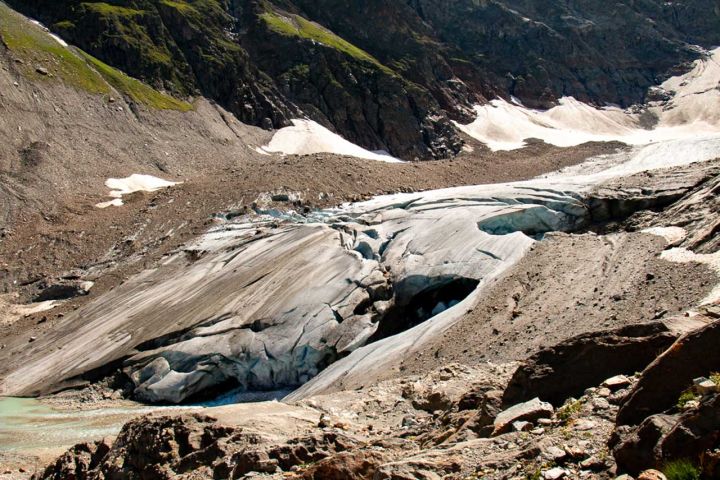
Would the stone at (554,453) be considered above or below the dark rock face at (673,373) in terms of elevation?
below

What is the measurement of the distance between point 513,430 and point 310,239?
98.0ft

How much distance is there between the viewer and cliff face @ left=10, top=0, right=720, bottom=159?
105 meters

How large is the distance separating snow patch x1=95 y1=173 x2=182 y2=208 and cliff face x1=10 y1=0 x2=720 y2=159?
33.7 metres

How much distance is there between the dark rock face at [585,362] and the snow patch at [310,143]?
83334 mm

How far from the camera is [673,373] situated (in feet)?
30.3

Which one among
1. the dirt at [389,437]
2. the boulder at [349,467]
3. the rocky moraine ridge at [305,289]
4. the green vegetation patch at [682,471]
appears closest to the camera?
the green vegetation patch at [682,471]

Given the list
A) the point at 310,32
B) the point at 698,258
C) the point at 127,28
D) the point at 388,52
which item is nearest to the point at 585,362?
the point at 698,258

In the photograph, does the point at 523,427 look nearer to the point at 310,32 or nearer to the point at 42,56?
the point at 42,56

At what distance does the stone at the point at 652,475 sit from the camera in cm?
738

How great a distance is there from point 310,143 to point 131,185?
3784 cm

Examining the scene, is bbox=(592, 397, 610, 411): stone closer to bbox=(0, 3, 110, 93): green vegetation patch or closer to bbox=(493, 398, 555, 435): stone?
bbox=(493, 398, 555, 435): stone

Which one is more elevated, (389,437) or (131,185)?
(389,437)

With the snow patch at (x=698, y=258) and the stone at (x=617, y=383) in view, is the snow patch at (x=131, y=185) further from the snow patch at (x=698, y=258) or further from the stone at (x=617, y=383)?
the stone at (x=617, y=383)

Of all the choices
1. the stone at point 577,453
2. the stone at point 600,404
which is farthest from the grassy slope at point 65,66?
Answer: the stone at point 577,453
